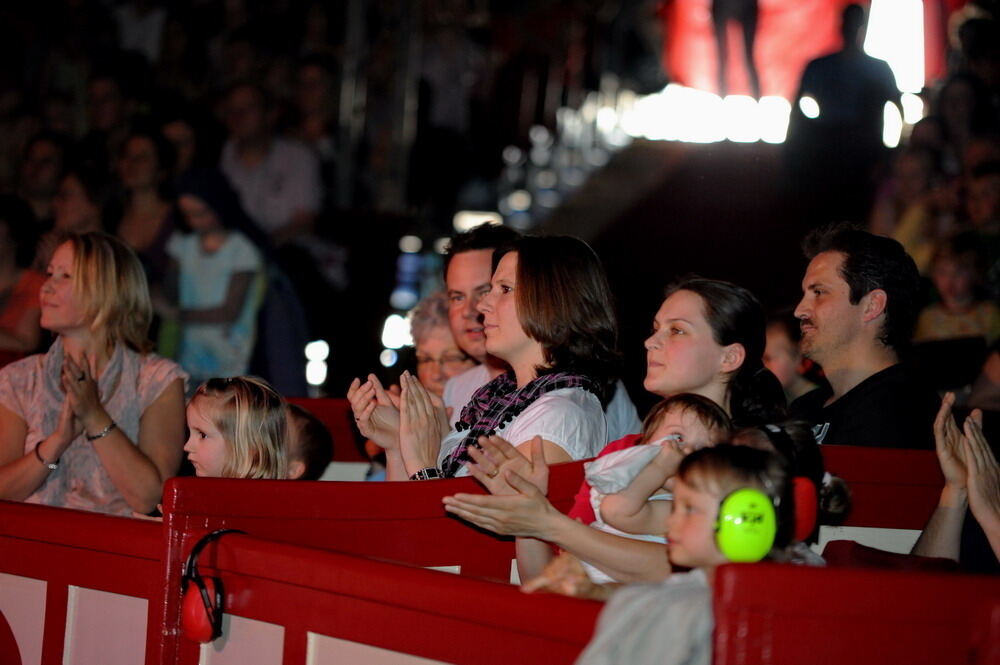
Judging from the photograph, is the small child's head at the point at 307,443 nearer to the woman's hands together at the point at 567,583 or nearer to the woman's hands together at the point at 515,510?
the woman's hands together at the point at 515,510

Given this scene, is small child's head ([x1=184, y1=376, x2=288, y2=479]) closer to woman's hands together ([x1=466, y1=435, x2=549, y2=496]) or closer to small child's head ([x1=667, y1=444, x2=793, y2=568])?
woman's hands together ([x1=466, y1=435, x2=549, y2=496])

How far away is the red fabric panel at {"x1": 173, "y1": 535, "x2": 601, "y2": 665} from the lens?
6.69ft

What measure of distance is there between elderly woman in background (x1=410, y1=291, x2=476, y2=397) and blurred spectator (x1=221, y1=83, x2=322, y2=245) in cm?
267

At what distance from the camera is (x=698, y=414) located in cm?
261

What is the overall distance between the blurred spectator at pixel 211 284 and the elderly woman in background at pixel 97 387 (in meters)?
1.89

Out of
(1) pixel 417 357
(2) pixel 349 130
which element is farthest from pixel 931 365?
(2) pixel 349 130

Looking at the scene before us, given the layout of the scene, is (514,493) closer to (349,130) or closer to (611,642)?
(611,642)

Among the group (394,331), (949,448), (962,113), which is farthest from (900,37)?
(949,448)

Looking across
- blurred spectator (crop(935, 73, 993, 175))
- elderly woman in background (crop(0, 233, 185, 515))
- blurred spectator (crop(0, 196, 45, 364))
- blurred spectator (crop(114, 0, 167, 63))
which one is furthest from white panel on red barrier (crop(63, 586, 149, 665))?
blurred spectator (crop(114, 0, 167, 63))

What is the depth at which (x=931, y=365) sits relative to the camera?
4.58 metres

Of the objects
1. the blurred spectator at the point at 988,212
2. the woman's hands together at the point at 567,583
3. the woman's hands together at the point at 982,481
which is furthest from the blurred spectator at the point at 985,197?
the woman's hands together at the point at 567,583

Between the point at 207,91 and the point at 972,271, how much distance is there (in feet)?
18.5

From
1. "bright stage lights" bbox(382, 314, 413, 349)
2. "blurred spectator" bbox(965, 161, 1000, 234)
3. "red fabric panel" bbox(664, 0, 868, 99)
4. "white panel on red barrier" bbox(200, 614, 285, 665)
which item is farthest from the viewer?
"red fabric panel" bbox(664, 0, 868, 99)

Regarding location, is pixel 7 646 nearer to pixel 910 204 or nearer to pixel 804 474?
pixel 804 474
